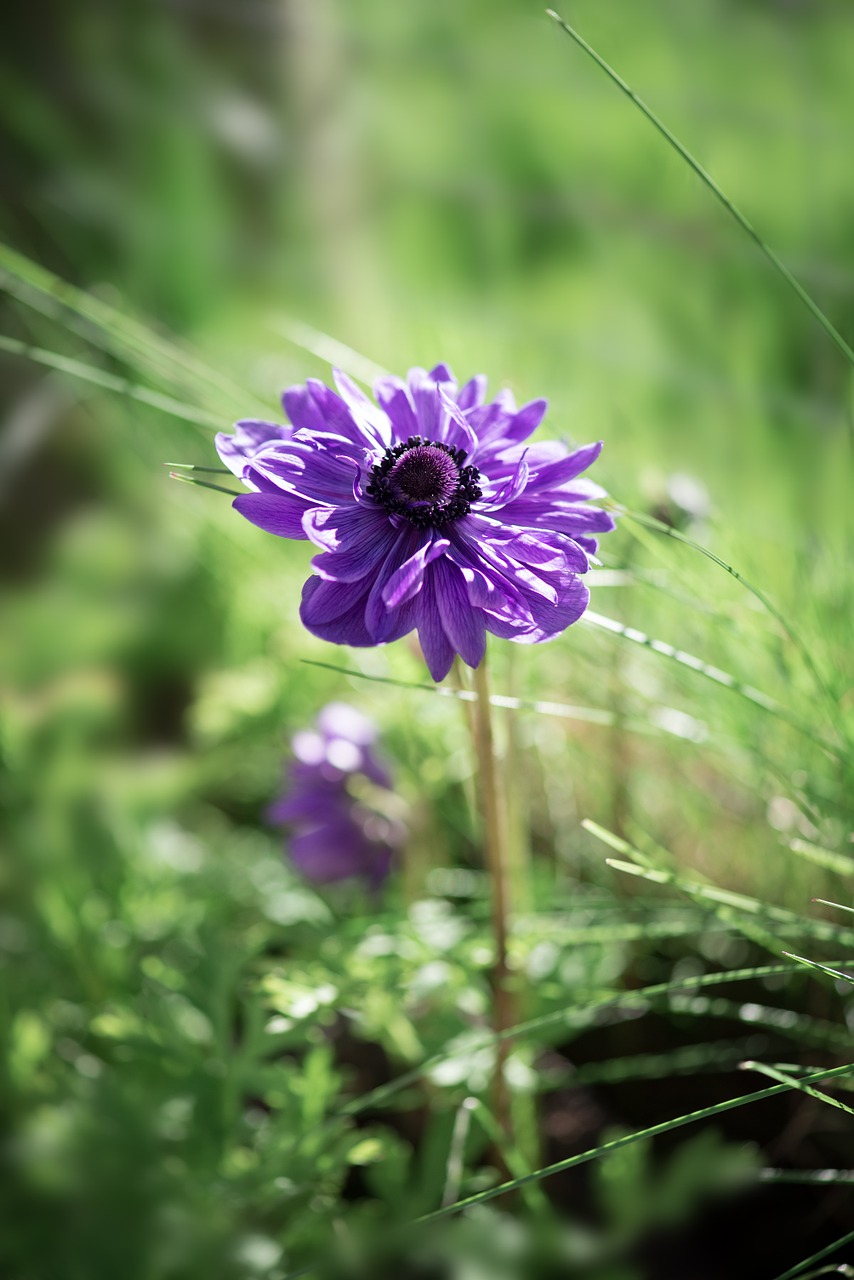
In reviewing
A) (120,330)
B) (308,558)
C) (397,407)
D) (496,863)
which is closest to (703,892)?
(496,863)

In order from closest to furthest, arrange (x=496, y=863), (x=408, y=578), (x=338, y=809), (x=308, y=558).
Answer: (x=408, y=578)
(x=496, y=863)
(x=338, y=809)
(x=308, y=558)

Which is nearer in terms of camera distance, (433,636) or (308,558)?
(433,636)

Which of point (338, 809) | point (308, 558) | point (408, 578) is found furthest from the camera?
point (308, 558)

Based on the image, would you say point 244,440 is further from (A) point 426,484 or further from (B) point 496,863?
(B) point 496,863

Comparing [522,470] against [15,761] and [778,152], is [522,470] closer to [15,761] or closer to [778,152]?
[15,761]

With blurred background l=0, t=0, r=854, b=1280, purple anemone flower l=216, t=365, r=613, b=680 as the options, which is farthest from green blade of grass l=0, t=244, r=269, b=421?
purple anemone flower l=216, t=365, r=613, b=680

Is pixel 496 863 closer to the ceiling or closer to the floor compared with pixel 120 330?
closer to the floor

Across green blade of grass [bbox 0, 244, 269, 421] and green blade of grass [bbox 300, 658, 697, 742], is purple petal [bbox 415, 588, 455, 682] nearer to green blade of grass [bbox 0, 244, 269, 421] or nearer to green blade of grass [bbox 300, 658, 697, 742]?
green blade of grass [bbox 300, 658, 697, 742]
